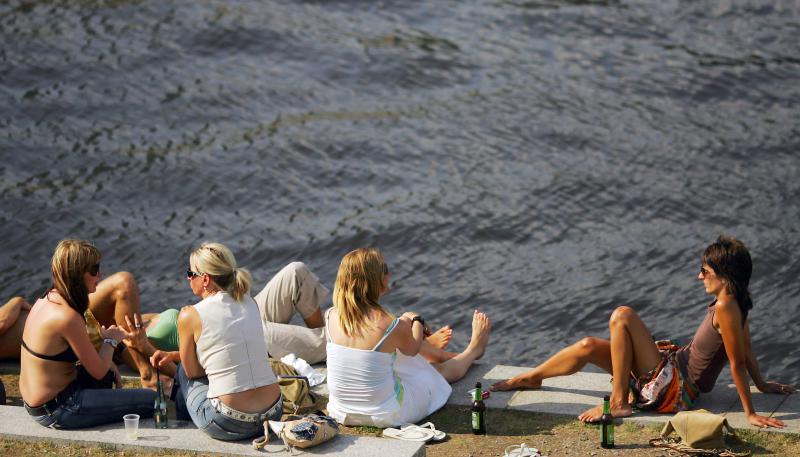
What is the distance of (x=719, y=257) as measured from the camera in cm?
752

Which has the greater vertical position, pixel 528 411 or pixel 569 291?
pixel 528 411

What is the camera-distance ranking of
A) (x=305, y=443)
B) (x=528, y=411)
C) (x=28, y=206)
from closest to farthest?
(x=305, y=443) < (x=528, y=411) < (x=28, y=206)

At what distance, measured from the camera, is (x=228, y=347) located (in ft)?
23.7

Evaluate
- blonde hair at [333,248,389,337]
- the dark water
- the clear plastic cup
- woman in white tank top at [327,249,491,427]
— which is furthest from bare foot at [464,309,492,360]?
the dark water

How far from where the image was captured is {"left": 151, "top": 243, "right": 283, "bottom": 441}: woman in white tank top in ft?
23.6

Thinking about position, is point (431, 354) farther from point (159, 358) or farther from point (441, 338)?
point (159, 358)

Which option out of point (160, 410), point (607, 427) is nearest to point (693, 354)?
point (607, 427)

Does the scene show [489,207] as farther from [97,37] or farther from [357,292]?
[97,37]

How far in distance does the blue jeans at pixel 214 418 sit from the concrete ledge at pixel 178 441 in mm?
63

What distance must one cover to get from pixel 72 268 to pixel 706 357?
4356 millimetres

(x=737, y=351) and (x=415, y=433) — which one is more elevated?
(x=737, y=351)

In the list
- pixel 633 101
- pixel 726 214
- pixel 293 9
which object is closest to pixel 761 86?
pixel 633 101

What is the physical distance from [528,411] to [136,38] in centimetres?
1669

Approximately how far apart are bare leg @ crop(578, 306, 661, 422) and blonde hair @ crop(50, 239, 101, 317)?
353 centimetres
